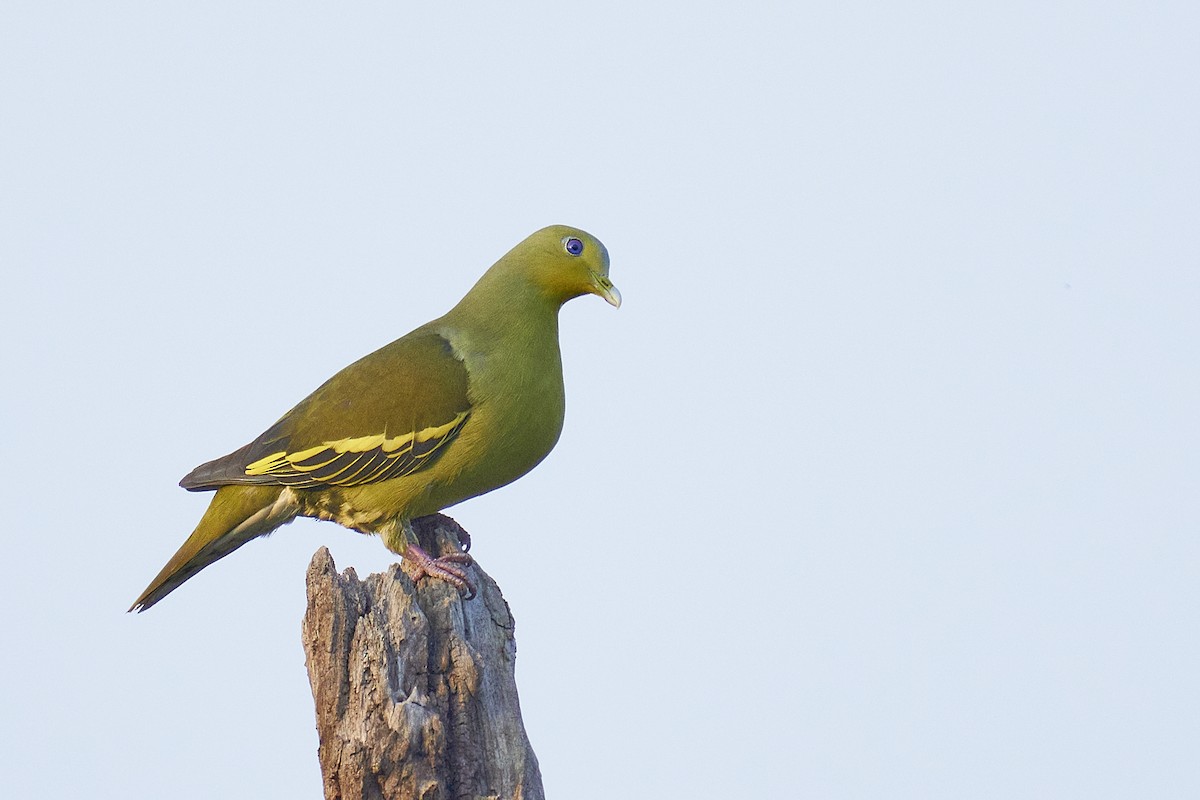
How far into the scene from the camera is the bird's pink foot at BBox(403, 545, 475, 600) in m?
6.39

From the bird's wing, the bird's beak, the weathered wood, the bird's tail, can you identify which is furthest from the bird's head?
the weathered wood

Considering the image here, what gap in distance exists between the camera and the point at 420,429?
22.3 feet

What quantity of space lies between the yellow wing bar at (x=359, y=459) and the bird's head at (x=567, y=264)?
0.91 metres

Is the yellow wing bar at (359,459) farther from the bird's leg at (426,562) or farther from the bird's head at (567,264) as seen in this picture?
→ the bird's head at (567,264)

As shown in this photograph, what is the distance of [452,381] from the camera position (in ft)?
22.6

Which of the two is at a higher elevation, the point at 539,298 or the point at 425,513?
the point at 539,298

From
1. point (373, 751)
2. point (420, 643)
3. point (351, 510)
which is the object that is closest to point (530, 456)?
point (351, 510)

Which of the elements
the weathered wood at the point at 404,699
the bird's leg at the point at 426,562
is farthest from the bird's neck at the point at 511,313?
the weathered wood at the point at 404,699

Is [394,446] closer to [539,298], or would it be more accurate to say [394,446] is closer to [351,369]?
[351,369]

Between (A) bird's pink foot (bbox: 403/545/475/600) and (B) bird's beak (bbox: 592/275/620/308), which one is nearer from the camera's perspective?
(A) bird's pink foot (bbox: 403/545/475/600)

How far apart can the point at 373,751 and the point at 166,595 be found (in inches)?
90.3

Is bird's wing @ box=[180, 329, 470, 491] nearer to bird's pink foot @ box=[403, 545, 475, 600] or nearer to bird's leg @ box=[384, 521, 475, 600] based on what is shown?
bird's leg @ box=[384, 521, 475, 600]

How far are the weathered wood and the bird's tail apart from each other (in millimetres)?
1442

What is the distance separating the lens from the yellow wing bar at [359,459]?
6.80 m
